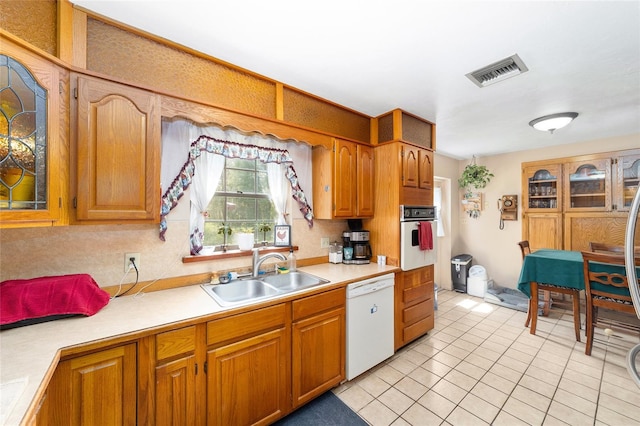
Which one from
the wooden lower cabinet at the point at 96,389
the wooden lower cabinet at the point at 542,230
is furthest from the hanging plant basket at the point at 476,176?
the wooden lower cabinet at the point at 96,389

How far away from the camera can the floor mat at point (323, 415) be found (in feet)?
5.56

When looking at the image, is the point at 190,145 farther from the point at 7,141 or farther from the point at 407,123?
the point at 407,123

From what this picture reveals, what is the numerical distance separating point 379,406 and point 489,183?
418 cm

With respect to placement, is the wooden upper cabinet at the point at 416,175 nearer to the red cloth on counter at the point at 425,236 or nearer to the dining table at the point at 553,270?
the red cloth on counter at the point at 425,236

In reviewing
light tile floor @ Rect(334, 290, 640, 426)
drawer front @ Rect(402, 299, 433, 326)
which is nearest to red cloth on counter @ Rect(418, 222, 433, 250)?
drawer front @ Rect(402, 299, 433, 326)

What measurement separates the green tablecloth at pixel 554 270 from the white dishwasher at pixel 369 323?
6.03 feet

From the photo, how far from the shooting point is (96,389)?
3.65 feet

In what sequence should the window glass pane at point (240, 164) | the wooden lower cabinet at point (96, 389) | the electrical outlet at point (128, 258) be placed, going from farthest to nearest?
the window glass pane at point (240, 164) < the electrical outlet at point (128, 258) < the wooden lower cabinet at point (96, 389)

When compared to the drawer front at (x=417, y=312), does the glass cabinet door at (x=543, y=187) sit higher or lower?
higher

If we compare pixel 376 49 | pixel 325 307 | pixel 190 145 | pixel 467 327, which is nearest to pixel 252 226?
pixel 190 145

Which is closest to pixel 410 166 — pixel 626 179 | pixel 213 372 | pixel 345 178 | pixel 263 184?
pixel 345 178

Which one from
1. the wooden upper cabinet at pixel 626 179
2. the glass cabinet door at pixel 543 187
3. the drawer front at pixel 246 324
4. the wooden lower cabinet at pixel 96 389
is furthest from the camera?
the glass cabinet door at pixel 543 187

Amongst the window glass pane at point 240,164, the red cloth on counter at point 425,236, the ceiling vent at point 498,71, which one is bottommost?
the red cloth on counter at point 425,236

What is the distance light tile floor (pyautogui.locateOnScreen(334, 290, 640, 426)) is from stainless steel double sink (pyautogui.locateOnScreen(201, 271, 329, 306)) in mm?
889
